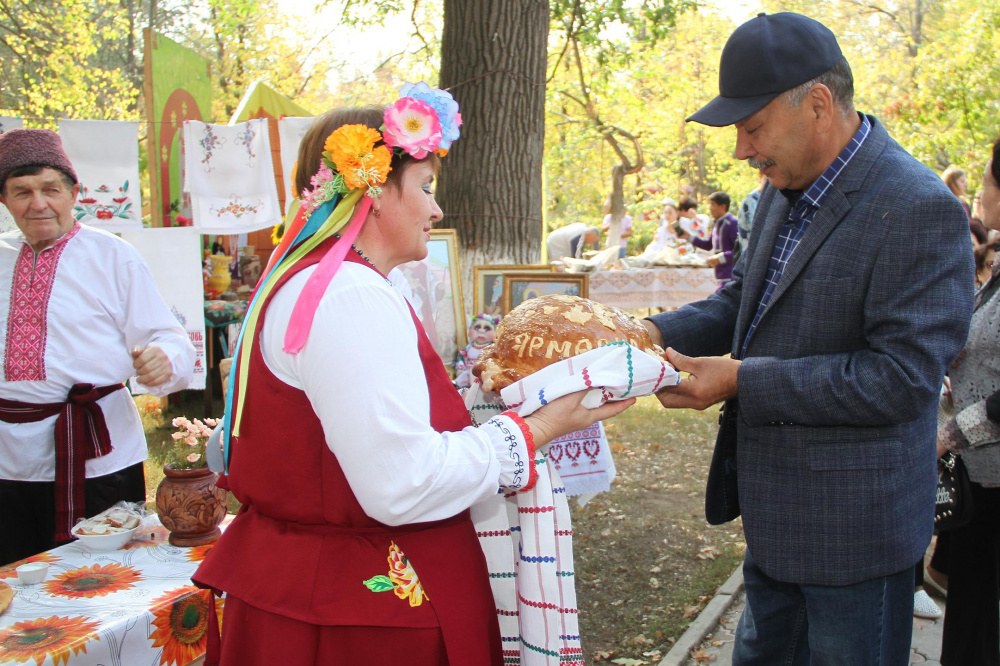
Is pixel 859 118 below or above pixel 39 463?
above

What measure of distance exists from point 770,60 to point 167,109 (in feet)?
20.8

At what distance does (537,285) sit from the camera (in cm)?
400

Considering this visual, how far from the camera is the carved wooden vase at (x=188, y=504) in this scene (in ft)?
8.41

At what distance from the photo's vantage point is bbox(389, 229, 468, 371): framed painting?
154 inches

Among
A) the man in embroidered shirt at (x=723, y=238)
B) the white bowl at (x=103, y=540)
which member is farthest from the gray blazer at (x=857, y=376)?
the man in embroidered shirt at (x=723, y=238)

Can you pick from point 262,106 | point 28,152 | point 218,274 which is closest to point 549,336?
point 28,152

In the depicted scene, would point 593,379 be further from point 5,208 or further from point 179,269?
point 179,269

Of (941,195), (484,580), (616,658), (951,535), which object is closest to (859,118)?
(941,195)

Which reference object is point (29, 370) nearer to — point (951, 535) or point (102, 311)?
point (102, 311)

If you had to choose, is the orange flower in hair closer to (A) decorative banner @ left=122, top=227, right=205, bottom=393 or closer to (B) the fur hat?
(B) the fur hat

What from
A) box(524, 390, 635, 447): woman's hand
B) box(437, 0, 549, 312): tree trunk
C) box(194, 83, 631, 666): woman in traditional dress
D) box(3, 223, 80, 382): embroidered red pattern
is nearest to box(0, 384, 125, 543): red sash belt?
box(3, 223, 80, 382): embroidered red pattern

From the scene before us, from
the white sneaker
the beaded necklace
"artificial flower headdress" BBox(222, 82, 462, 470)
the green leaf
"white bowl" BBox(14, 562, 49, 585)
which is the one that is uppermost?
"artificial flower headdress" BBox(222, 82, 462, 470)

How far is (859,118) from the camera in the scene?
6.85 ft

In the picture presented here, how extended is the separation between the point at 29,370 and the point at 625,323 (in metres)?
2.15
